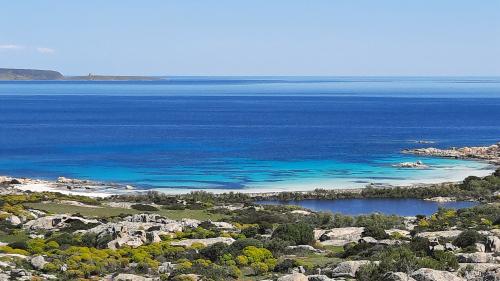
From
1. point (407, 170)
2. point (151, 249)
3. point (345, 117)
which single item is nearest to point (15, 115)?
point (345, 117)

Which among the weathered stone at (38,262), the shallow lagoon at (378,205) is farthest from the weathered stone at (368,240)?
the shallow lagoon at (378,205)

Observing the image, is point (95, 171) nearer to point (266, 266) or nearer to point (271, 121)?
point (266, 266)

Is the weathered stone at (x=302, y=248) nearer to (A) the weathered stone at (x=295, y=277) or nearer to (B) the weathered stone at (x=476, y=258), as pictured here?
(B) the weathered stone at (x=476, y=258)

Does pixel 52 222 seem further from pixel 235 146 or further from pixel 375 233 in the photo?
pixel 235 146

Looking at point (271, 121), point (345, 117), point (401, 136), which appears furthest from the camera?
point (345, 117)

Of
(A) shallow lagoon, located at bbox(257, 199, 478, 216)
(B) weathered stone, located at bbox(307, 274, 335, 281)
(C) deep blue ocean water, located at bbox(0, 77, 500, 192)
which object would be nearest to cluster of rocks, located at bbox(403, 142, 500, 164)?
(C) deep blue ocean water, located at bbox(0, 77, 500, 192)

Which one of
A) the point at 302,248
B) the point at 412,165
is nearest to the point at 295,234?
the point at 302,248
